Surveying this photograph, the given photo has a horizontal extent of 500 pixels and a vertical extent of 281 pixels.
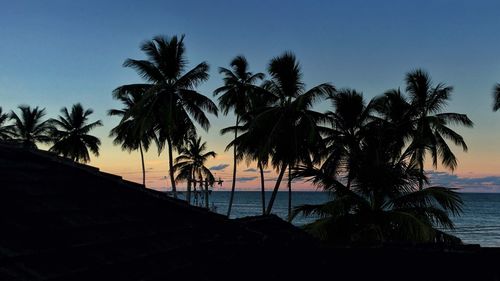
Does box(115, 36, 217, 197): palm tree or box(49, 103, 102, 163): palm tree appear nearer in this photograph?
box(115, 36, 217, 197): palm tree

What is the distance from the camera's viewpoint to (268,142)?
921 inches

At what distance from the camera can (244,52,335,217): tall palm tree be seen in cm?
2419

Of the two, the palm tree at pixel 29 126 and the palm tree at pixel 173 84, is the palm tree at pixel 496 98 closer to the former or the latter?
the palm tree at pixel 173 84

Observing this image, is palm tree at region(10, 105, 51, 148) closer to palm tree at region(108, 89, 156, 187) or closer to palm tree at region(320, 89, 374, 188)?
palm tree at region(108, 89, 156, 187)

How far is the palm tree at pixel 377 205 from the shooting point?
1396 cm

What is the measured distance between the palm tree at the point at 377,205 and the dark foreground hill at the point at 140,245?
5547 mm

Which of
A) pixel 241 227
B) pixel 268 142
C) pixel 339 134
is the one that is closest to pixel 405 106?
pixel 339 134

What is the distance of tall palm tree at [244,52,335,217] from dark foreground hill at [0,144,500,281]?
49.5 ft

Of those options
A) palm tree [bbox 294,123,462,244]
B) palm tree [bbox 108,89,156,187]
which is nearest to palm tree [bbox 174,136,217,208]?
palm tree [bbox 108,89,156,187]

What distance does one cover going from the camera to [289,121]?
2453cm

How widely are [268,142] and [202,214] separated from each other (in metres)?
15.6

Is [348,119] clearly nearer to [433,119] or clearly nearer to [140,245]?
[433,119]

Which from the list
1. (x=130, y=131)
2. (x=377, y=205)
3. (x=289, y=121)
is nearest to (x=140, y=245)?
(x=377, y=205)

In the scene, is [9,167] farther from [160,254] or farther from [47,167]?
[160,254]
